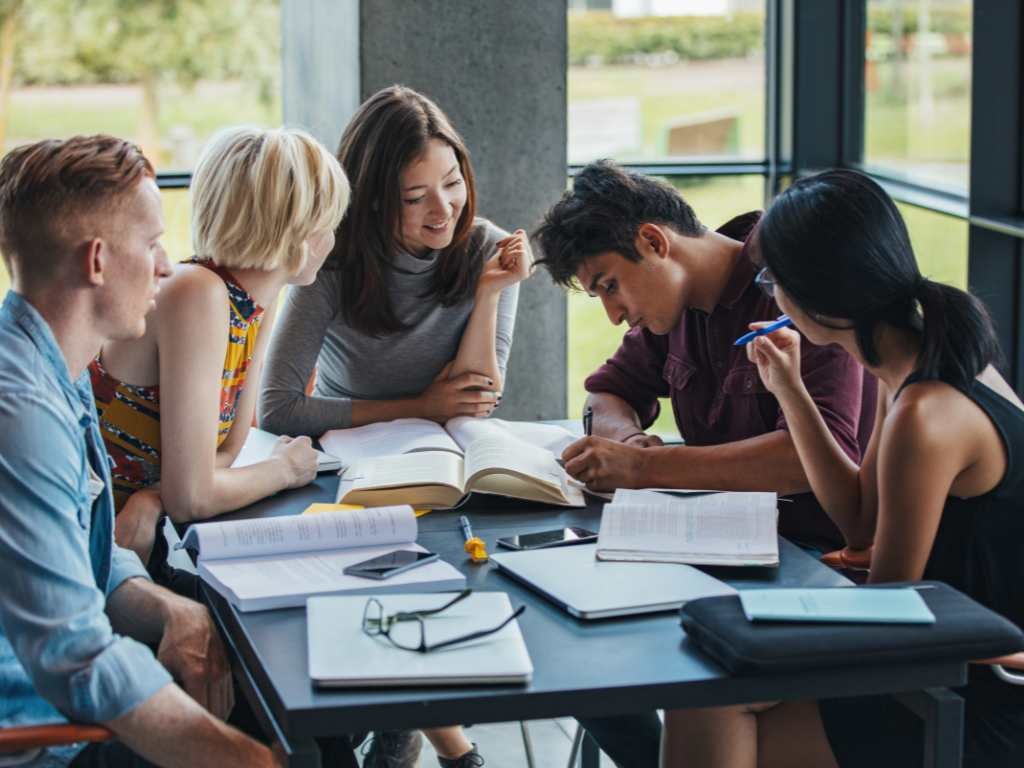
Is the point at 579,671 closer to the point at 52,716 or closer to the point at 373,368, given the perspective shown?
the point at 52,716

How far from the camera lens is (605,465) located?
2314 mm

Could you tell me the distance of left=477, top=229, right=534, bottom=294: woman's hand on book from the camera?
3.00 metres

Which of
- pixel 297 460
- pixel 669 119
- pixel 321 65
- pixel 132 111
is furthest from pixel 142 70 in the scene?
pixel 297 460

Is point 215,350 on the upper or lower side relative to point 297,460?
upper

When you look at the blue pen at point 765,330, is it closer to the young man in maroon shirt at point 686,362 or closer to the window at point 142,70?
the young man in maroon shirt at point 686,362

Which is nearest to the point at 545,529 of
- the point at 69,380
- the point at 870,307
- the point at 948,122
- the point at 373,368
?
the point at 870,307

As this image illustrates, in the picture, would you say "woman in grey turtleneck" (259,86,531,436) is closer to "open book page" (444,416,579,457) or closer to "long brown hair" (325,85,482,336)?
"long brown hair" (325,85,482,336)

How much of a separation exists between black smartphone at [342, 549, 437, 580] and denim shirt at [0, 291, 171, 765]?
32 cm

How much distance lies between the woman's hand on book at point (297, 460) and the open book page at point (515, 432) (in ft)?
0.94

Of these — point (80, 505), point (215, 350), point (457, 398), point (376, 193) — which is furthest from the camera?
point (376, 193)

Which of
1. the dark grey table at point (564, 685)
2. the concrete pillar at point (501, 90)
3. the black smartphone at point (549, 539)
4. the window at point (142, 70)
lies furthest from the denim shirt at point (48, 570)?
the window at point (142, 70)

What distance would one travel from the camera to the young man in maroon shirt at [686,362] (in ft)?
7.63

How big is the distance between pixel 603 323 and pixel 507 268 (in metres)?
7.42

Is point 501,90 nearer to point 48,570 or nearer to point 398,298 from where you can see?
point 398,298
